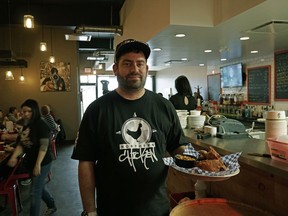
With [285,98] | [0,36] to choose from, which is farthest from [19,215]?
[0,36]

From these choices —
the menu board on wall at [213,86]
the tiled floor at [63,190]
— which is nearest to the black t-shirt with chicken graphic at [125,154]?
the tiled floor at [63,190]

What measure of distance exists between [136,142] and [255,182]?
878 mm

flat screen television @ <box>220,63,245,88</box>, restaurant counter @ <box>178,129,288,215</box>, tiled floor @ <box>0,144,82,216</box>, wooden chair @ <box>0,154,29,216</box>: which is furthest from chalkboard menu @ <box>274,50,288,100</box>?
wooden chair @ <box>0,154,29,216</box>

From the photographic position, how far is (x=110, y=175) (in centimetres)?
146

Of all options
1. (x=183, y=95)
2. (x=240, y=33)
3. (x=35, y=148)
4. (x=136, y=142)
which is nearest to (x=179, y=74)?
(x=183, y=95)

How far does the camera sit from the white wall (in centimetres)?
958

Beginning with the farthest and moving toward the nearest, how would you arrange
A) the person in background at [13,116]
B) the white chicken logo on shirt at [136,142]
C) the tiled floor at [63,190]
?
1. the person in background at [13,116]
2. the tiled floor at [63,190]
3. the white chicken logo on shirt at [136,142]

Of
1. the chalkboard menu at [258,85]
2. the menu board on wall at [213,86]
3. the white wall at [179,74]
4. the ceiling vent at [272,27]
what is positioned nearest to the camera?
the ceiling vent at [272,27]

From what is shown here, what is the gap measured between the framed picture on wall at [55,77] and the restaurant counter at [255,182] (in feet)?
22.9

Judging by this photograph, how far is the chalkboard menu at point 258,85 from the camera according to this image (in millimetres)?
5918

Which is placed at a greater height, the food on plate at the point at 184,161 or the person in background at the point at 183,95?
the person in background at the point at 183,95

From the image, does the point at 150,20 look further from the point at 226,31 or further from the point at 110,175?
the point at 110,175

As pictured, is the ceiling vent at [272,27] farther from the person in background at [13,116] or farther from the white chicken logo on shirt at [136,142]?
the person in background at [13,116]

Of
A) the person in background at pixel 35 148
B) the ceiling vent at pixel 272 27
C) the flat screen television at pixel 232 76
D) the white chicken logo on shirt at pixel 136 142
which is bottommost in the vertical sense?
the person in background at pixel 35 148
